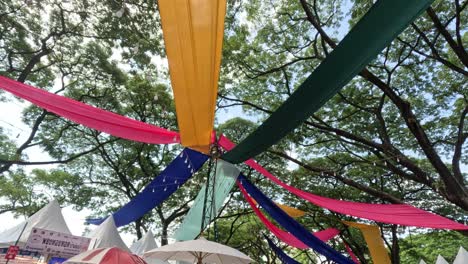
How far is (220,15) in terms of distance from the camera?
190 cm

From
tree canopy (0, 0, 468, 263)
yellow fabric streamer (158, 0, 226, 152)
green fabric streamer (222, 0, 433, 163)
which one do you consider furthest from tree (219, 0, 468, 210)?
yellow fabric streamer (158, 0, 226, 152)

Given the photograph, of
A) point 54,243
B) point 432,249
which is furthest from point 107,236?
point 432,249

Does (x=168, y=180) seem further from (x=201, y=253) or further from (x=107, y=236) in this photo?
(x=107, y=236)

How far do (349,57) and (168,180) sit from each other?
353 centimetres

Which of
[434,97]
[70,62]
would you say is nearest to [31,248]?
[70,62]

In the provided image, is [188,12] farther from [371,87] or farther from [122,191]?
[122,191]

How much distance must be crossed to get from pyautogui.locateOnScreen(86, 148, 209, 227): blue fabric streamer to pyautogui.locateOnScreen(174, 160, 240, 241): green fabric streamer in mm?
378

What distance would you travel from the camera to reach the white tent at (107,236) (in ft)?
18.2

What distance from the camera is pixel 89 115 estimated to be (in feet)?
10.6

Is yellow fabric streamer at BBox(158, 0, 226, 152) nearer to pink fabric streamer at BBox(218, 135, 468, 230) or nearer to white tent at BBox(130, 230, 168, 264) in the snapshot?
pink fabric streamer at BBox(218, 135, 468, 230)

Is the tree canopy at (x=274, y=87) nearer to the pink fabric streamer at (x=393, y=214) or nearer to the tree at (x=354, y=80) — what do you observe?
the tree at (x=354, y=80)

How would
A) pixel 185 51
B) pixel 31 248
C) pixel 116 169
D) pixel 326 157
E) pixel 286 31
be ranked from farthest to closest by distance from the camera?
1. pixel 116 169
2. pixel 326 157
3. pixel 286 31
4. pixel 31 248
5. pixel 185 51

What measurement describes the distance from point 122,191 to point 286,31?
294 inches

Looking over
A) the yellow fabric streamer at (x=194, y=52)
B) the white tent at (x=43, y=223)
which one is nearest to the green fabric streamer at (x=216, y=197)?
the yellow fabric streamer at (x=194, y=52)
